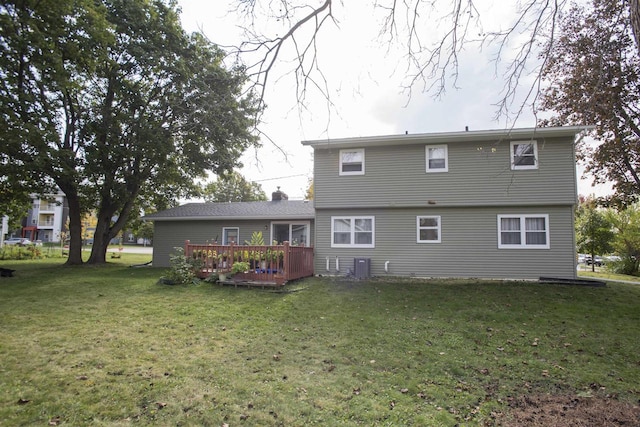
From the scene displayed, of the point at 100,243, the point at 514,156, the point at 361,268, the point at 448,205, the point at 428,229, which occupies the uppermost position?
the point at 514,156

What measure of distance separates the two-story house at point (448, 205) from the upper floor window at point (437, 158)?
0.04 m

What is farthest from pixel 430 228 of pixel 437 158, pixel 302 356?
pixel 302 356

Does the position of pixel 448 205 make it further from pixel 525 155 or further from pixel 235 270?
pixel 235 270

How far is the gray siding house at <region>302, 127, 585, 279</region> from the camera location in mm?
12234

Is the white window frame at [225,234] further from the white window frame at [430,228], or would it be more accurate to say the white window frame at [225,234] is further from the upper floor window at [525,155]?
the upper floor window at [525,155]

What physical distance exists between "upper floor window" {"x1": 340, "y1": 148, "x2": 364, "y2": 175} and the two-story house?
4 cm

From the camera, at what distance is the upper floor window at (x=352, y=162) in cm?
1372

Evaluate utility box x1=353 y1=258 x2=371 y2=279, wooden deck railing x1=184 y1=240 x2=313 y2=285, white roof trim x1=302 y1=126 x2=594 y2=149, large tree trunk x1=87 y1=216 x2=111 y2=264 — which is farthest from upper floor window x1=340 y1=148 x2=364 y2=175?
large tree trunk x1=87 y1=216 x2=111 y2=264

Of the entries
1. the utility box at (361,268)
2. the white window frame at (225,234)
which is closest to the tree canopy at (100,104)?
the white window frame at (225,234)

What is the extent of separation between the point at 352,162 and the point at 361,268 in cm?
411

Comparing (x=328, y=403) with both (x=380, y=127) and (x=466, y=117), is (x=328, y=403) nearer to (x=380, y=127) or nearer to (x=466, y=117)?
(x=380, y=127)

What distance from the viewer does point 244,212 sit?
1788cm

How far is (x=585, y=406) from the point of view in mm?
3844

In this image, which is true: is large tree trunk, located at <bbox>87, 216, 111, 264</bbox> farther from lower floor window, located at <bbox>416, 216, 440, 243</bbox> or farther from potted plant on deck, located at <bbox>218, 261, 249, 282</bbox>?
lower floor window, located at <bbox>416, 216, 440, 243</bbox>
